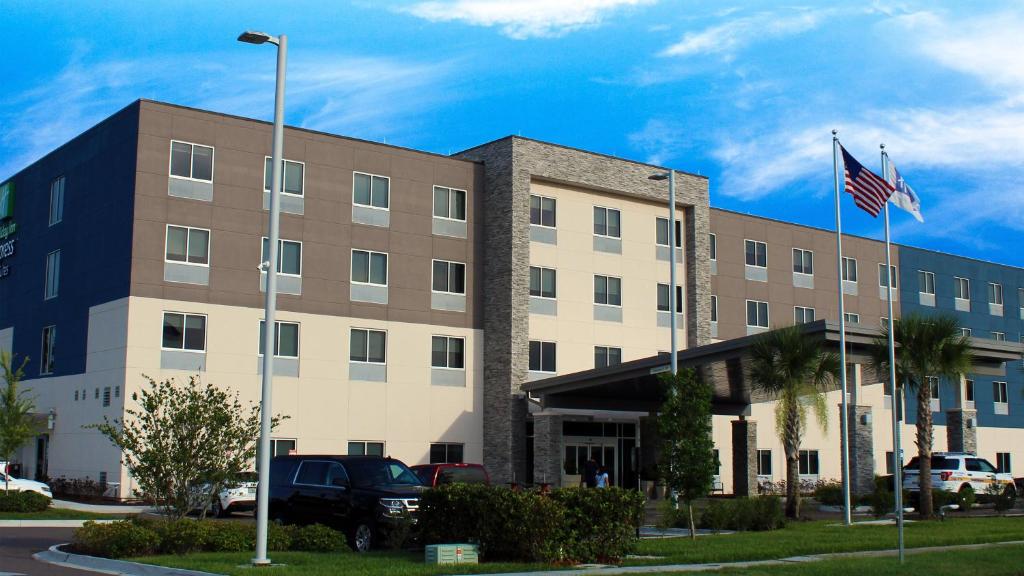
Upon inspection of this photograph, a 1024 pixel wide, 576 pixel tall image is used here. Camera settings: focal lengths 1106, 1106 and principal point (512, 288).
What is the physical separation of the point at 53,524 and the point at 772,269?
38.2 m

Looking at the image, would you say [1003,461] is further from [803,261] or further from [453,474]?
[453,474]

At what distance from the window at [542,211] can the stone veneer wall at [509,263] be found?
0.72 meters

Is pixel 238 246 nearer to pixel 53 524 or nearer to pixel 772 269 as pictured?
pixel 53 524

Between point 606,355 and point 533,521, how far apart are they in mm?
30543

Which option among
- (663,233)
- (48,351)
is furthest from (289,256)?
(663,233)

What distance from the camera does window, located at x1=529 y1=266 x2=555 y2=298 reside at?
45.9m

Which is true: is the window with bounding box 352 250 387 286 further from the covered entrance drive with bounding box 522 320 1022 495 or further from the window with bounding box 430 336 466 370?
the covered entrance drive with bounding box 522 320 1022 495

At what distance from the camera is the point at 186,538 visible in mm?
19109

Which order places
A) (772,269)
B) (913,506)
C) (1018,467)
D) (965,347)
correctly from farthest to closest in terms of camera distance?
(1018,467) → (772,269) → (913,506) → (965,347)

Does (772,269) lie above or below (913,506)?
above

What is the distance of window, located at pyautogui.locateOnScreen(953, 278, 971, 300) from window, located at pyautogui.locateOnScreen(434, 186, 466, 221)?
116 feet

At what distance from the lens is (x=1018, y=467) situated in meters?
66.4

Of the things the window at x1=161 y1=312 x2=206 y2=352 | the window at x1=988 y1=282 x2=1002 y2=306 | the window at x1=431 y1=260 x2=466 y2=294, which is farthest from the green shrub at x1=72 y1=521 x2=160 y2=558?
the window at x1=988 y1=282 x2=1002 y2=306

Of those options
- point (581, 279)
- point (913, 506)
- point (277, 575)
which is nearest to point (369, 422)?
point (581, 279)
